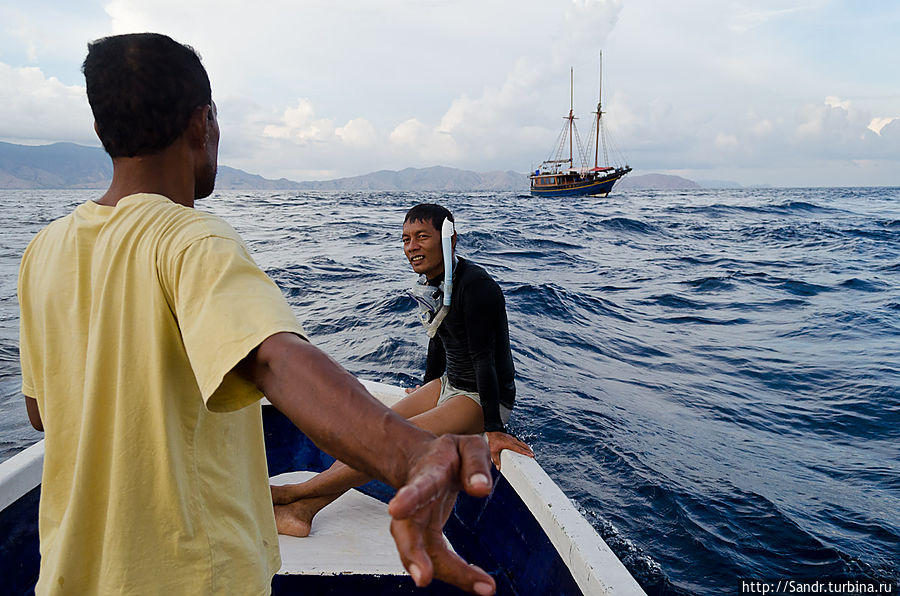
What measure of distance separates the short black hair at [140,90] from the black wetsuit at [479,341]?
224 centimetres

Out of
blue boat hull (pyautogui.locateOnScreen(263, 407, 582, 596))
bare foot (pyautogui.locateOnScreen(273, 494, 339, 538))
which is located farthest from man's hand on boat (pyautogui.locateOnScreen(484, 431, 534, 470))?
bare foot (pyautogui.locateOnScreen(273, 494, 339, 538))

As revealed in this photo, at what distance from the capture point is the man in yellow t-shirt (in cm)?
81

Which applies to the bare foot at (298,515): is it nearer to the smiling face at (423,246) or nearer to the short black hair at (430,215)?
the smiling face at (423,246)

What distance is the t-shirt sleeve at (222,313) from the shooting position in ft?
2.69

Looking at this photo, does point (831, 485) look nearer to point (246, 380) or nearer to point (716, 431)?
point (716, 431)

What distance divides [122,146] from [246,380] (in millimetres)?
585

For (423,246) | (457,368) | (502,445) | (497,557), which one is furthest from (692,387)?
(423,246)

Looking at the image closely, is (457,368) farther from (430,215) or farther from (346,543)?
(346,543)

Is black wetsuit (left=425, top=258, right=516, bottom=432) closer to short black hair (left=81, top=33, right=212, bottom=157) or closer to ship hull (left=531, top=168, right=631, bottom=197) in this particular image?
short black hair (left=81, top=33, right=212, bottom=157)

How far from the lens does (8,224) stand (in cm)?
2961

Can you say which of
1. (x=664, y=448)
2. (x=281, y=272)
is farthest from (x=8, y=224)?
(x=664, y=448)

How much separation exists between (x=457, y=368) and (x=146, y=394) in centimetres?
265

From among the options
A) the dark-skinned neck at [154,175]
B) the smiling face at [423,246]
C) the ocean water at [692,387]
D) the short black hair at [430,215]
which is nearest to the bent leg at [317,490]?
the smiling face at [423,246]

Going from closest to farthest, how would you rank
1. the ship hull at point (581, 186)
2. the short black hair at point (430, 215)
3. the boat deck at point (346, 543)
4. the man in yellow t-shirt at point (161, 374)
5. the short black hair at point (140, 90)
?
the man in yellow t-shirt at point (161, 374) < the short black hair at point (140, 90) < the boat deck at point (346, 543) < the short black hair at point (430, 215) < the ship hull at point (581, 186)
